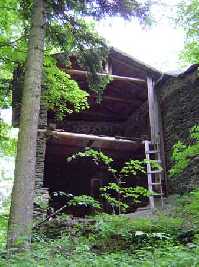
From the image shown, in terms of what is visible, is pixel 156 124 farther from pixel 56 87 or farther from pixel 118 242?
pixel 118 242

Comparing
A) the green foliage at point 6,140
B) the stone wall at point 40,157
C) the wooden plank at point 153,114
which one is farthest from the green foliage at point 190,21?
the green foliage at point 6,140

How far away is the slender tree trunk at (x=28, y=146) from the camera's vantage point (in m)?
6.29

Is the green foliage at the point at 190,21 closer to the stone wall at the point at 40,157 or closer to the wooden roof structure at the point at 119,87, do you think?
the wooden roof structure at the point at 119,87

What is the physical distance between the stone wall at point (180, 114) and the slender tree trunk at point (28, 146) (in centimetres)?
727

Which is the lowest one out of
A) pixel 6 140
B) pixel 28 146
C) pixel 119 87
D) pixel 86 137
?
pixel 28 146

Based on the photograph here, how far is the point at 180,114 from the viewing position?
46.6ft

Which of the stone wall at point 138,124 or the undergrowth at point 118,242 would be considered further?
the stone wall at point 138,124

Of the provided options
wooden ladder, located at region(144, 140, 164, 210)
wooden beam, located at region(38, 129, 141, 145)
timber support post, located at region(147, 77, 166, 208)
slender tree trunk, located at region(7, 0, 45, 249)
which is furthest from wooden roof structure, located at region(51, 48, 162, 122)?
slender tree trunk, located at region(7, 0, 45, 249)

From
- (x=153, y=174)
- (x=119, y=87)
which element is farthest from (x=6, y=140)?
(x=119, y=87)

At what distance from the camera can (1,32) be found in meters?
11.0

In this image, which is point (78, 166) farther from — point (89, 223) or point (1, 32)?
point (1, 32)

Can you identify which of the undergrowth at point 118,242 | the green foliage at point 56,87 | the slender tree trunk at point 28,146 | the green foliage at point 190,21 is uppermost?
the green foliage at point 190,21

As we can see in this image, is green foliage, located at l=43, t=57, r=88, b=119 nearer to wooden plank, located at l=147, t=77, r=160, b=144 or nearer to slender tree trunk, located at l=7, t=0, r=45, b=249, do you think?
slender tree trunk, located at l=7, t=0, r=45, b=249

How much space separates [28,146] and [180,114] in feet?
28.1
